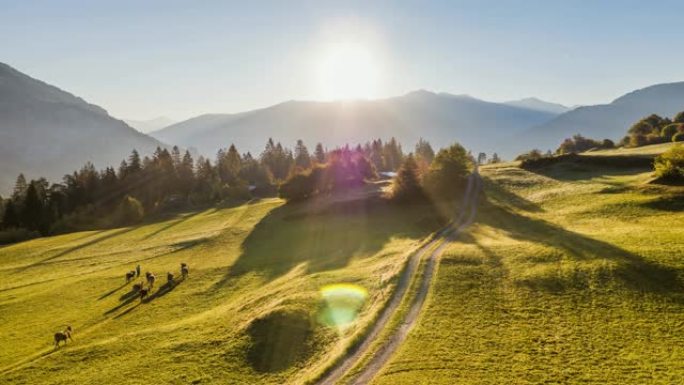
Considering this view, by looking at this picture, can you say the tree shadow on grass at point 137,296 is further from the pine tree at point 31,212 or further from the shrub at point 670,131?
the shrub at point 670,131

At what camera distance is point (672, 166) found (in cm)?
5762

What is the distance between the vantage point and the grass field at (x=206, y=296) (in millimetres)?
28344

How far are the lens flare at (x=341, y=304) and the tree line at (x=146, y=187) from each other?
65.5m

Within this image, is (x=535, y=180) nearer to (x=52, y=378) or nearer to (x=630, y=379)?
(x=630, y=379)

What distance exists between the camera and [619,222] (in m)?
47.6

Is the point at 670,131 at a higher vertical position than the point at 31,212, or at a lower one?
higher

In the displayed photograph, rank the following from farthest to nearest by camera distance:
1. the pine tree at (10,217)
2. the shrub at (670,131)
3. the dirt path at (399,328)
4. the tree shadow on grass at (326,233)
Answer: the pine tree at (10,217) < the shrub at (670,131) < the tree shadow on grass at (326,233) < the dirt path at (399,328)

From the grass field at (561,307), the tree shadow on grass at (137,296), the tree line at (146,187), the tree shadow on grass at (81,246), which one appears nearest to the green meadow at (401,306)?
the grass field at (561,307)

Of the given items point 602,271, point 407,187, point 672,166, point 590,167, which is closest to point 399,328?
point 602,271

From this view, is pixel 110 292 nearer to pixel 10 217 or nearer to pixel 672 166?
pixel 672 166

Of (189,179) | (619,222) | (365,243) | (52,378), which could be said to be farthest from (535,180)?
(189,179)

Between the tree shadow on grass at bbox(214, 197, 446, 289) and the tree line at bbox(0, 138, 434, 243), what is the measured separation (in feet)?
65.4

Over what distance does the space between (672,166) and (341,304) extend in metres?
54.5

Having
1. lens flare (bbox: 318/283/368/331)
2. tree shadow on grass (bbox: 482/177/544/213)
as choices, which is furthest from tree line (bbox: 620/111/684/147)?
lens flare (bbox: 318/283/368/331)
